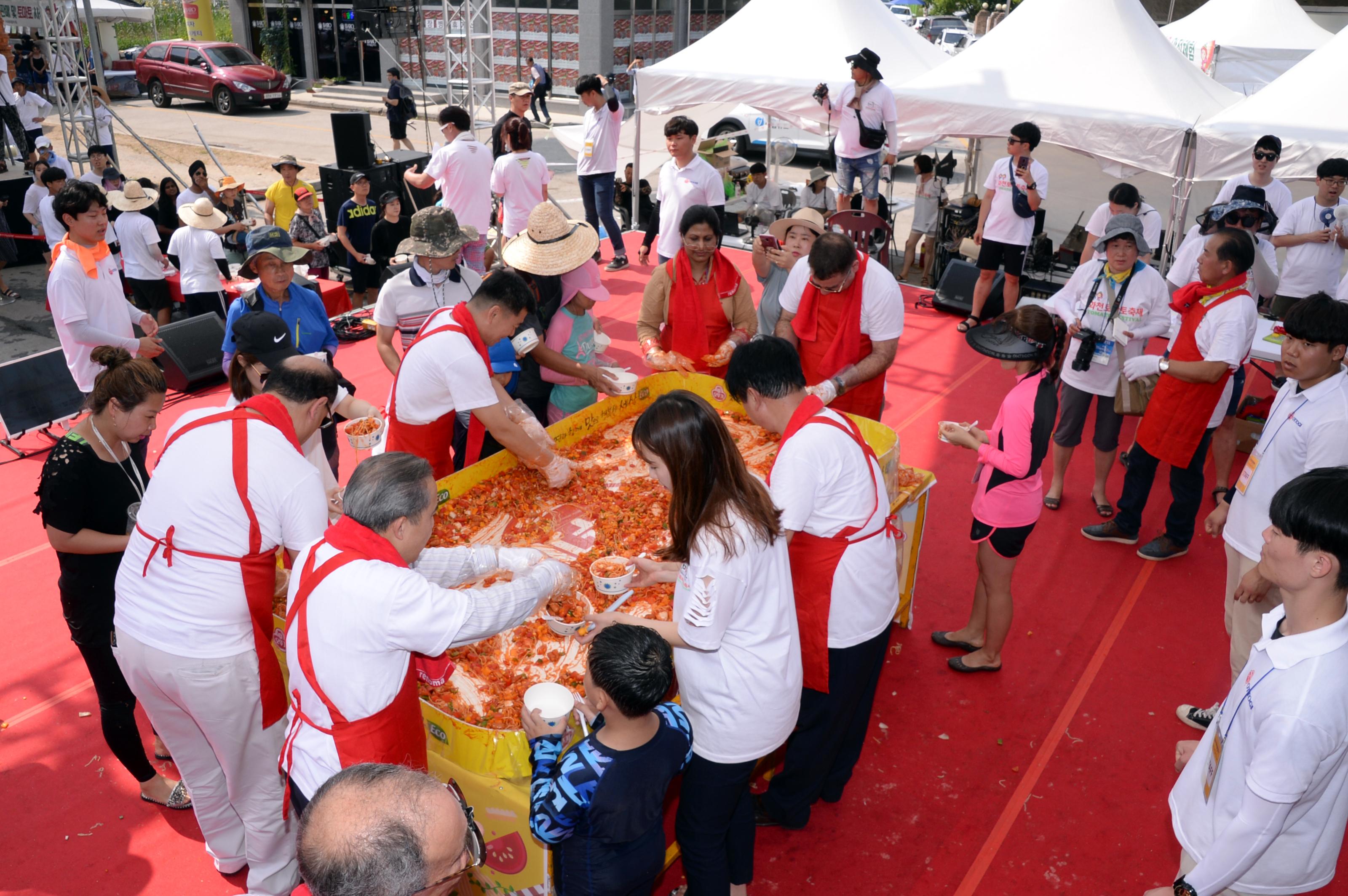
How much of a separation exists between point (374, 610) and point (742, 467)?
1049 millimetres

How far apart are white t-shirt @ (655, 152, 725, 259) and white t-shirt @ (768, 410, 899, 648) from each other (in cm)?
557

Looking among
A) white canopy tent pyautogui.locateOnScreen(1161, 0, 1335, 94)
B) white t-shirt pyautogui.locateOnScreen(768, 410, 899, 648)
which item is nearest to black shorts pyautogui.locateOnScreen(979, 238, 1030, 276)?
white t-shirt pyautogui.locateOnScreen(768, 410, 899, 648)

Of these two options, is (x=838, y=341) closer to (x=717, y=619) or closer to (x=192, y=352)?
(x=717, y=619)

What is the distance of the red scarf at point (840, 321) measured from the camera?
447cm

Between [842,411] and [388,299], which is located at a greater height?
[388,299]

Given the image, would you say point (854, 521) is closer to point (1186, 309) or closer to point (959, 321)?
point (1186, 309)

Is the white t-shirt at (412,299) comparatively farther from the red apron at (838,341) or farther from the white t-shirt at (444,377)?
the red apron at (838,341)

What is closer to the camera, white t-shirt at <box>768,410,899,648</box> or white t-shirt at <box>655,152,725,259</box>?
white t-shirt at <box>768,410,899,648</box>

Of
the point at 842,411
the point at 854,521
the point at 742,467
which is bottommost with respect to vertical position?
the point at 842,411

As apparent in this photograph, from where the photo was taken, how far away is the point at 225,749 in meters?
2.89

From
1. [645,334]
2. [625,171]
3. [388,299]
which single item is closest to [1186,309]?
[645,334]

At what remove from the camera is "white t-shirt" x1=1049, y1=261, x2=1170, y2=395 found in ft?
16.9

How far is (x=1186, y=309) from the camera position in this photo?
480 cm

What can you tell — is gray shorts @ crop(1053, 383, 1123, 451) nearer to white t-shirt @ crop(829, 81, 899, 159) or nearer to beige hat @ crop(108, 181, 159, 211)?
white t-shirt @ crop(829, 81, 899, 159)
